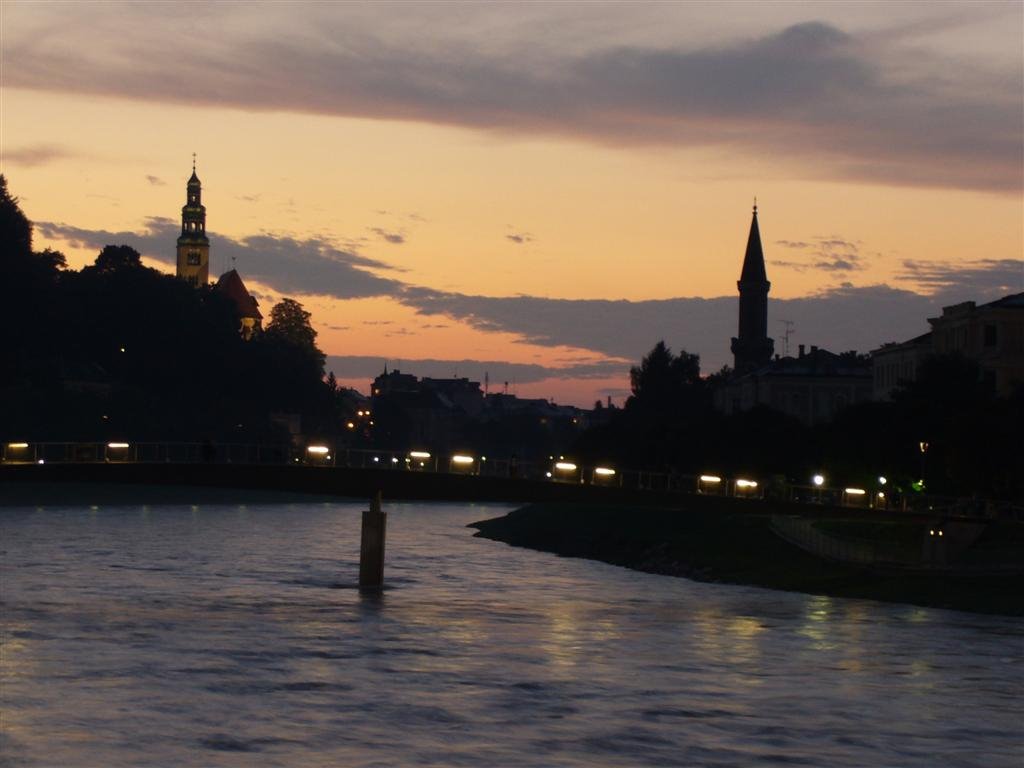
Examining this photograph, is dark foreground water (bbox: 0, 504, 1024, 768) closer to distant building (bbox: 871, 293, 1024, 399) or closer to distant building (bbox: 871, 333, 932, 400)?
distant building (bbox: 871, 293, 1024, 399)

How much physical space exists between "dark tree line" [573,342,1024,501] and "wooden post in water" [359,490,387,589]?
35.5 m

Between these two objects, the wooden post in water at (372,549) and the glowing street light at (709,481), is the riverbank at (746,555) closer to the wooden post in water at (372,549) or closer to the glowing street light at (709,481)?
the glowing street light at (709,481)

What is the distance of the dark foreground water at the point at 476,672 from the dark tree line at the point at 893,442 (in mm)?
20925

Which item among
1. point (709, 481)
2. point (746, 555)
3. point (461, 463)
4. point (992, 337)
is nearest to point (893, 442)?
point (746, 555)

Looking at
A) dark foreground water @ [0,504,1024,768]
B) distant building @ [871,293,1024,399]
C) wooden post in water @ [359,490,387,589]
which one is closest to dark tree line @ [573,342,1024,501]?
distant building @ [871,293,1024,399]

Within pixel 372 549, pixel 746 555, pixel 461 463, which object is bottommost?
pixel 372 549

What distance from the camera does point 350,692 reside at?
199ft

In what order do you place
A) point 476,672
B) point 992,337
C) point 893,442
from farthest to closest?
point 992,337, point 893,442, point 476,672

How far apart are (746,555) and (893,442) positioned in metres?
24.7

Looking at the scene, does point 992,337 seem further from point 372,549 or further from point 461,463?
point 461,463

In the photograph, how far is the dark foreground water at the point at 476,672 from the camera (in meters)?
52.1

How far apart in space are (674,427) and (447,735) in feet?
440

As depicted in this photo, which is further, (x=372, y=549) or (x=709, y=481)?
(x=709, y=481)

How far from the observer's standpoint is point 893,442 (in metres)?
130
